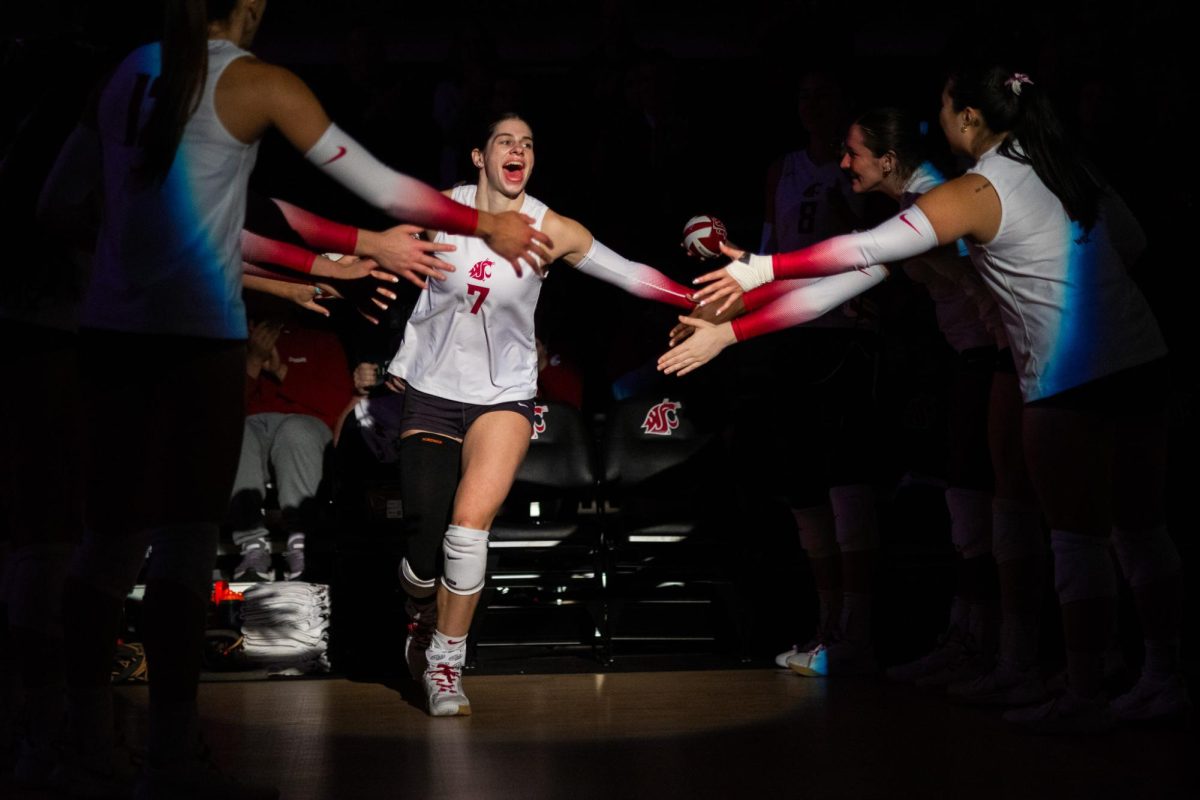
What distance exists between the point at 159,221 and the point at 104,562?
2.36 ft

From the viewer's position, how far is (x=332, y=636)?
213 inches

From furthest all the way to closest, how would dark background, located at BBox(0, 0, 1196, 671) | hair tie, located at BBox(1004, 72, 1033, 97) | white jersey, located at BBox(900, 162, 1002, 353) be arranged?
dark background, located at BBox(0, 0, 1196, 671) < white jersey, located at BBox(900, 162, 1002, 353) < hair tie, located at BBox(1004, 72, 1033, 97)

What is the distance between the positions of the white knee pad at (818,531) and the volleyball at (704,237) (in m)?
1.17

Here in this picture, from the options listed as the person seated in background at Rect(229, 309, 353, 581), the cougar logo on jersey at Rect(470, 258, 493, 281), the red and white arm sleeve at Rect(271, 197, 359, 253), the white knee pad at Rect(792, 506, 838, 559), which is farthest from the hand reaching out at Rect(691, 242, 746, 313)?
the person seated in background at Rect(229, 309, 353, 581)

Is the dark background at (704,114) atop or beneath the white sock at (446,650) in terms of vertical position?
atop

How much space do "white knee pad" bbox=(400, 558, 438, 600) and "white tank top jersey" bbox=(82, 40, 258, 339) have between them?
1.93 m

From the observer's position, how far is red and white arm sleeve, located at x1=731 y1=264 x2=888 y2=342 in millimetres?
4234

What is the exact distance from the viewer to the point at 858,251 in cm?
369

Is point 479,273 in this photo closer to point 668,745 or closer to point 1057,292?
point 668,745

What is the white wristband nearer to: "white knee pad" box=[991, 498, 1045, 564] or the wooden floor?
"white knee pad" box=[991, 498, 1045, 564]

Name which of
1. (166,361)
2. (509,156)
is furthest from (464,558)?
(166,361)

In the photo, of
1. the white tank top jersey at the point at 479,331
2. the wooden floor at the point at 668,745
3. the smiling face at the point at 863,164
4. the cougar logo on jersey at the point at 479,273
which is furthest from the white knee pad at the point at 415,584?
the smiling face at the point at 863,164

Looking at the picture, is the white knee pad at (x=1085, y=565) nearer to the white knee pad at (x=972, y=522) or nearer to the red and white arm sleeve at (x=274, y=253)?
the white knee pad at (x=972, y=522)

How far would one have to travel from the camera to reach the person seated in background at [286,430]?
5.72m
